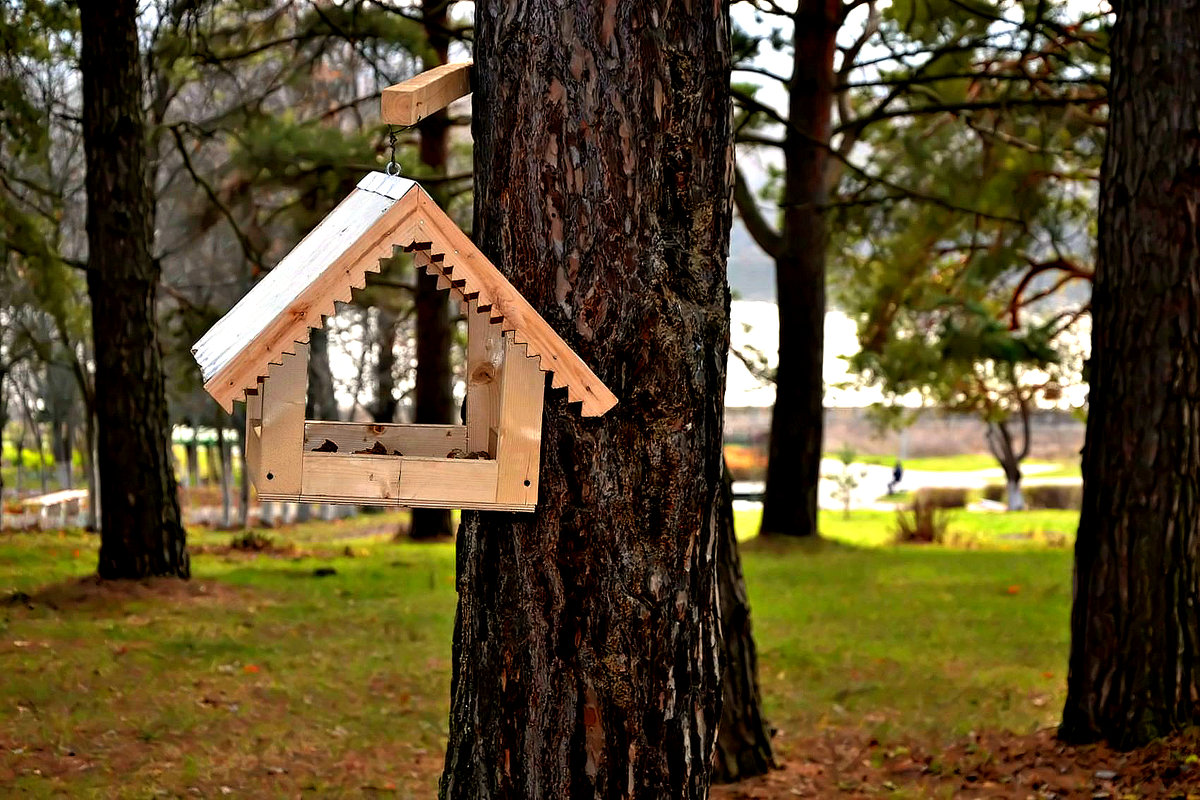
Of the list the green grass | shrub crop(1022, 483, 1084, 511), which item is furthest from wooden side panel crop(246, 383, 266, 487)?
the green grass

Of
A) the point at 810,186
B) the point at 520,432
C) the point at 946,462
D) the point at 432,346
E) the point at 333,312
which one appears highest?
the point at 810,186

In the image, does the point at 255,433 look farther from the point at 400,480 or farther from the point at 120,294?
the point at 120,294

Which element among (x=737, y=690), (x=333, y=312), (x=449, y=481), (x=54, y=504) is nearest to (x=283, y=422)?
(x=333, y=312)

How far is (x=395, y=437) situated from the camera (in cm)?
304

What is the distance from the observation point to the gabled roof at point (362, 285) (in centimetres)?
239

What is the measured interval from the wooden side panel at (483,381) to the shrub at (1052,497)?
2979cm

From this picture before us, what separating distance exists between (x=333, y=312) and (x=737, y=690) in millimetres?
3195

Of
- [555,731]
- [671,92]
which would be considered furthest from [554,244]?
[555,731]

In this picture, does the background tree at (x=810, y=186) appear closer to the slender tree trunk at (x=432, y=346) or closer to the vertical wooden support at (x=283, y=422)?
the slender tree trunk at (x=432, y=346)

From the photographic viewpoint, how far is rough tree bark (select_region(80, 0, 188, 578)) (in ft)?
26.8

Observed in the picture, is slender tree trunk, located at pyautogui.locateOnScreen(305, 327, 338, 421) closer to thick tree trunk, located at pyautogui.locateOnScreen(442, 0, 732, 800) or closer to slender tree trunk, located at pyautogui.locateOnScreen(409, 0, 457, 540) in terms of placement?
slender tree trunk, located at pyautogui.locateOnScreen(409, 0, 457, 540)

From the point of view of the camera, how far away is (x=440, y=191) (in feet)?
39.7

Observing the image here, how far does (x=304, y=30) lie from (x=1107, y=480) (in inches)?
392

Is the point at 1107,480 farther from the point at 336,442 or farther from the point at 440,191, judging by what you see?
the point at 440,191
